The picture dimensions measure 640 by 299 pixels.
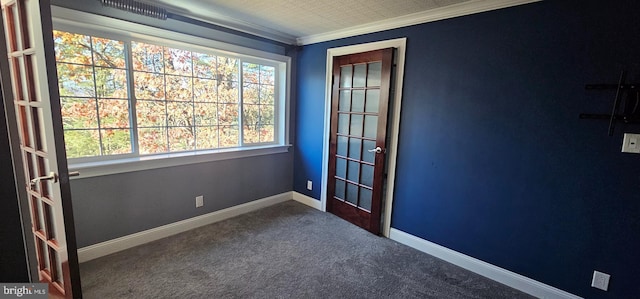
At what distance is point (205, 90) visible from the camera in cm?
296

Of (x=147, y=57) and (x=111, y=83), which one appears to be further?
(x=147, y=57)

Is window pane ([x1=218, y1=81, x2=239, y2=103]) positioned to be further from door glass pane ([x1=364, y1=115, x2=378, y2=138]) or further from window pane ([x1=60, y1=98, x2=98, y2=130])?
door glass pane ([x1=364, y1=115, x2=378, y2=138])


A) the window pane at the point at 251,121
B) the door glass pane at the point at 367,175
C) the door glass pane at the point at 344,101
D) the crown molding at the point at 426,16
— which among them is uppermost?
the crown molding at the point at 426,16

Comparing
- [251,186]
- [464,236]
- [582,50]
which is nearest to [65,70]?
[251,186]

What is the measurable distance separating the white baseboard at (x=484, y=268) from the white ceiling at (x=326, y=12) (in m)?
2.07

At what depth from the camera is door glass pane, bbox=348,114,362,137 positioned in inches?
121

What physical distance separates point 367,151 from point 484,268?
1.49 metres

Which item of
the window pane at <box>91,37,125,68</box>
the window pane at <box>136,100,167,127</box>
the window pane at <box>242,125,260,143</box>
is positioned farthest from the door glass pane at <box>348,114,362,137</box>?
the window pane at <box>91,37,125,68</box>

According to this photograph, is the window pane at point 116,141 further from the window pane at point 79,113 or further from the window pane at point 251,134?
the window pane at point 251,134

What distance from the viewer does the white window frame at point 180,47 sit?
6.92 ft

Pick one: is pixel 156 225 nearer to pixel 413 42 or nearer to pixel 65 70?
pixel 65 70

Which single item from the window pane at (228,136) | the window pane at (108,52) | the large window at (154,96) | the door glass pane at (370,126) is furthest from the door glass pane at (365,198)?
the window pane at (108,52)

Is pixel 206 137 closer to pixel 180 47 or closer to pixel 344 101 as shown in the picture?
pixel 180 47

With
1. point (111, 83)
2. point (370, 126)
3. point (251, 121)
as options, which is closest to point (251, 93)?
point (251, 121)
